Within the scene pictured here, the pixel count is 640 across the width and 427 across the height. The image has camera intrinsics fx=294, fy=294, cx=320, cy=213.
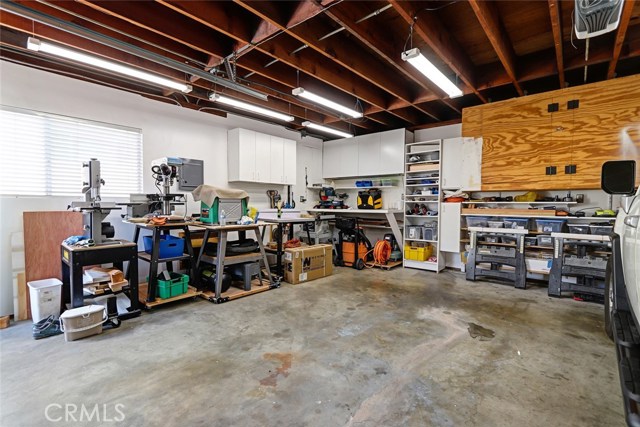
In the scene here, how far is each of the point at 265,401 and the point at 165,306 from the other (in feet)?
7.45

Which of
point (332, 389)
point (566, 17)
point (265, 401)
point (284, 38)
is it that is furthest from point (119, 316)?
point (566, 17)

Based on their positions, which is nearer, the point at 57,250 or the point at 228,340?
the point at 228,340

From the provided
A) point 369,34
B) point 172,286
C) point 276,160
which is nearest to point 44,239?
point 172,286

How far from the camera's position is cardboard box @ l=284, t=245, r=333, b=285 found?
4605mm

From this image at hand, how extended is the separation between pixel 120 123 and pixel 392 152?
480 cm

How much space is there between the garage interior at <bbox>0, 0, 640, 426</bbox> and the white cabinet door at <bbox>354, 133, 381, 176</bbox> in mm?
351

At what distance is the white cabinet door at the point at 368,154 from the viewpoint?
21.0 ft

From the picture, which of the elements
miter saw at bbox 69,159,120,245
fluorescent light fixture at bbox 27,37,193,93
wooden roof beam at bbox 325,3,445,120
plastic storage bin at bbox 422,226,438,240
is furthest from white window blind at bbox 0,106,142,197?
plastic storage bin at bbox 422,226,438,240

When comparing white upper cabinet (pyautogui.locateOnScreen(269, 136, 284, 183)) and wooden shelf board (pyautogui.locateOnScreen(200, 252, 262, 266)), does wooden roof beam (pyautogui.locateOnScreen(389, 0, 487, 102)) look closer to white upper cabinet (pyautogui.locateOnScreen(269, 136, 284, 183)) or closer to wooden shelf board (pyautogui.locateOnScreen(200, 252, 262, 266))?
wooden shelf board (pyautogui.locateOnScreen(200, 252, 262, 266))

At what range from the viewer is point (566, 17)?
311cm

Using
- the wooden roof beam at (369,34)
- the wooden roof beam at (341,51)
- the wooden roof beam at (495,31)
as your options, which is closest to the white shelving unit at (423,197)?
the wooden roof beam at (341,51)

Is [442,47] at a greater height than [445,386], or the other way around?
[442,47]

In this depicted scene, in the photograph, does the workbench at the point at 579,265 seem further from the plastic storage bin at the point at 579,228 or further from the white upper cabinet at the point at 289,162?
the white upper cabinet at the point at 289,162

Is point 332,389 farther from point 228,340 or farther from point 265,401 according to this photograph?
point 228,340
